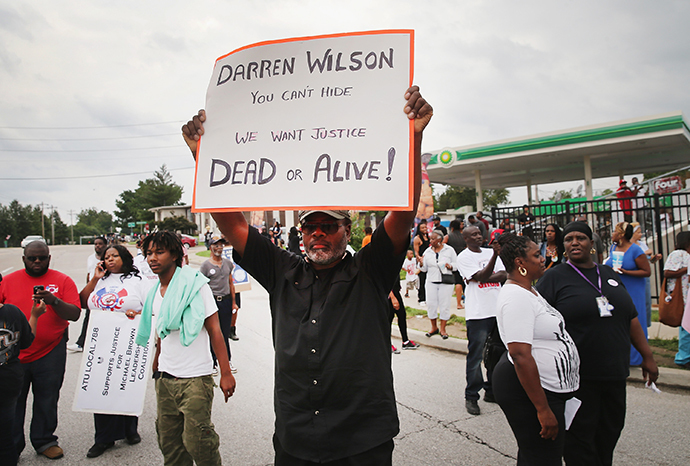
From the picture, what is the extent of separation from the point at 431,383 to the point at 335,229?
408 cm

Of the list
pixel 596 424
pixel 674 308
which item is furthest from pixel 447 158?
pixel 596 424

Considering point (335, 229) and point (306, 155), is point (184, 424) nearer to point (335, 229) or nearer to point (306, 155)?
point (335, 229)

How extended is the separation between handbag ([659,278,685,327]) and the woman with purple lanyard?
116 inches

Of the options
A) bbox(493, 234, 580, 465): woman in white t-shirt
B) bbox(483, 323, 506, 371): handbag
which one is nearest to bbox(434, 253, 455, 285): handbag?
bbox(483, 323, 506, 371): handbag

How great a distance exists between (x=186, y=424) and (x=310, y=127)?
85.5 inches

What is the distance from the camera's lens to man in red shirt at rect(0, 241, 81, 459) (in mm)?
3811

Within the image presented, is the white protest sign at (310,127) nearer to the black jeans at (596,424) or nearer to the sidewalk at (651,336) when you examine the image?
the black jeans at (596,424)

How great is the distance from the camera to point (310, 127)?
2141mm

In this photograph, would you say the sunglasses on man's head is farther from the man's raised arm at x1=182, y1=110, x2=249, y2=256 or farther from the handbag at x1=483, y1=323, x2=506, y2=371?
the handbag at x1=483, y1=323, x2=506, y2=371

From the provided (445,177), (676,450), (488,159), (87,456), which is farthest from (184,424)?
(445,177)

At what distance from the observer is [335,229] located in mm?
2180

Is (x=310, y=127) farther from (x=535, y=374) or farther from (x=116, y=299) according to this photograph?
(x=116, y=299)

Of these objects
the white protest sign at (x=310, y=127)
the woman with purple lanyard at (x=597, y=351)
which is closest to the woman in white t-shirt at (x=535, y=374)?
the woman with purple lanyard at (x=597, y=351)

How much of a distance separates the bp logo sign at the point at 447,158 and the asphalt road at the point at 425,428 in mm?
18784
